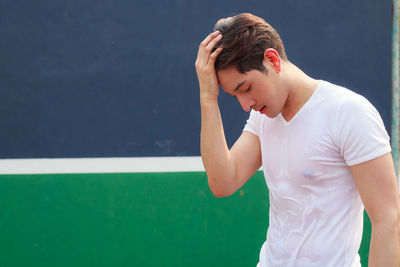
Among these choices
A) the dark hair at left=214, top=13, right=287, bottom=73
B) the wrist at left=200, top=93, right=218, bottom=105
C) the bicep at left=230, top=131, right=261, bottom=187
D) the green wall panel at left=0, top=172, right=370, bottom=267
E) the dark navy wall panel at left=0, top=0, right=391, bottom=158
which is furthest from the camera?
the dark navy wall panel at left=0, top=0, right=391, bottom=158

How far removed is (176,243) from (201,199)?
31 cm

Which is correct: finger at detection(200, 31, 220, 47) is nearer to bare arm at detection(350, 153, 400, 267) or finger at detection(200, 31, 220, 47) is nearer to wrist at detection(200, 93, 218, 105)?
wrist at detection(200, 93, 218, 105)

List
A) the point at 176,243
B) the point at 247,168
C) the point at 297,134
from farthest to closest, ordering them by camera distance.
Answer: the point at 176,243 → the point at 247,168 → the point at 297,134

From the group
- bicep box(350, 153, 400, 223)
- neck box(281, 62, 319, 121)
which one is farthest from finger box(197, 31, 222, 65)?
bicep box(350, 153, 400, 223)

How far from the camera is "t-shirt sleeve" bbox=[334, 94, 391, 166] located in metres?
1.02

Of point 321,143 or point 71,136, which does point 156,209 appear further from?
point 321,143

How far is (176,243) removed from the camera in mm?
2518

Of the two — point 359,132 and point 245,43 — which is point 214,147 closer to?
point 245,43

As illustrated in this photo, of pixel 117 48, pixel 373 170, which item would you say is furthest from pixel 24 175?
pixel 373 170

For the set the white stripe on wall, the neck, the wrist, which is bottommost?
the white stripe on wall

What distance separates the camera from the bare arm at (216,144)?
122 cm

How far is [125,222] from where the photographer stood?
2.52 metres

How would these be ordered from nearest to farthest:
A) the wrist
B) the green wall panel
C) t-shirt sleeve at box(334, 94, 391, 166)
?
1. t-shirt sleeve at box(334, 94, 391, 166)
2. the wrist
3. the green wall panel

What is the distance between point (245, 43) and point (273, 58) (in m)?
0.09
